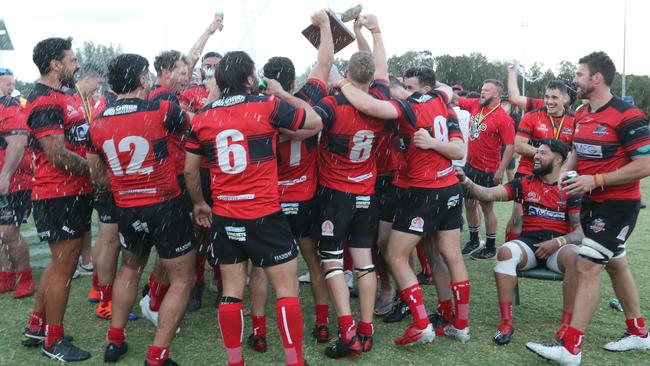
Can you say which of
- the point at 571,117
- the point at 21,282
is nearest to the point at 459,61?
the point at 571,117

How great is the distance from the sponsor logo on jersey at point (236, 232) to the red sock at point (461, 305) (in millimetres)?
2070

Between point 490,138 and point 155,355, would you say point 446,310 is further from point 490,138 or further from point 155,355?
point 490,138

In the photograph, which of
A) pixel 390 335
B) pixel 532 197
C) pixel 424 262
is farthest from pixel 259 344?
pixel 532 197

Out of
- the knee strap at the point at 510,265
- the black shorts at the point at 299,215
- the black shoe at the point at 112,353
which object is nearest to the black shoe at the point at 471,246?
the knee strap at the point at 510,265

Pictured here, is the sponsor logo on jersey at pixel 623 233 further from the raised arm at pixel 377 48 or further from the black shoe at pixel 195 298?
the black shoe at pixel 195 298

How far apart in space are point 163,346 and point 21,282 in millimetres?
3048

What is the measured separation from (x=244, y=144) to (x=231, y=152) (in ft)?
0.35

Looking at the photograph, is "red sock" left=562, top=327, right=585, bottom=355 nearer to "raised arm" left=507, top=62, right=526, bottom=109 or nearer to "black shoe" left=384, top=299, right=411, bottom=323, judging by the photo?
"black shoe" left=384, top=299, right=411, bottom=323

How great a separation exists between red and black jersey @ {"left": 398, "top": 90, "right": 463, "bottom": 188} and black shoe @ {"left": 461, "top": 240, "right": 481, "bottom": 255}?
3330 mm

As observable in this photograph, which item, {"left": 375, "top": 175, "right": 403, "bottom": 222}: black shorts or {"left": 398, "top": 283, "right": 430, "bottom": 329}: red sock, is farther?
{"left": 375, "top": 175, "right": 403, "bottom": 222}: black shorts

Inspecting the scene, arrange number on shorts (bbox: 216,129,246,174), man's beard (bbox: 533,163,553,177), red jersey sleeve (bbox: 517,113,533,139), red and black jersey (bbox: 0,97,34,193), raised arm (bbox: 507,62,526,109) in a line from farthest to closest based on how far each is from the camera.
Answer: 1. red jersey sleeve (bbox: 517,113,533,139)
2. raised arm (bbox: 507,62,526,109)
3. red and black jersey (bbox: 0,97,34,193)
4. man's beard (bbox: 533,163,553,177)
5. number on shorts (bbox: 216,129,246,174)

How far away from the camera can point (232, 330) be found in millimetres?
3805

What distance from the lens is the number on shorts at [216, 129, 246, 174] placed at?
3.65 metres

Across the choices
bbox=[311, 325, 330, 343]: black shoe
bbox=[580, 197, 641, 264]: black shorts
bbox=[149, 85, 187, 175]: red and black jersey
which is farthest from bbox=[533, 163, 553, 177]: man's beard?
bbox=[149, 85, 187, 175]: red and black jersey
